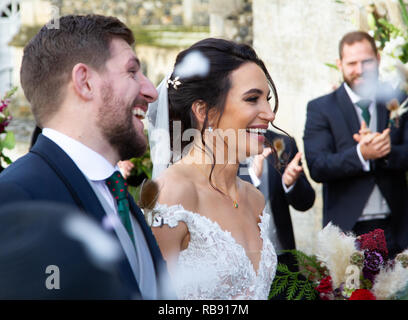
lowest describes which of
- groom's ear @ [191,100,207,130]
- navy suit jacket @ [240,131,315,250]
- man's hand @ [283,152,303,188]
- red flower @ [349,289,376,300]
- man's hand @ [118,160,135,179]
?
navy suit jacket @ [240,131,315,250]

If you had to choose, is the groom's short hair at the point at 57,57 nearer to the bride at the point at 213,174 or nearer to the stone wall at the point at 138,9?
the bride at the point at 213,174

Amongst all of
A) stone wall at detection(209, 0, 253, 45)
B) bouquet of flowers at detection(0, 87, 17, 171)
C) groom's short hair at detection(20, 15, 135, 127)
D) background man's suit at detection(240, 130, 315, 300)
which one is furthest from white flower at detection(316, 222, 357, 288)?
stone wall at detection(209, 0, 253, 45)

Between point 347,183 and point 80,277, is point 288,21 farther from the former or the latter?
point 80,277

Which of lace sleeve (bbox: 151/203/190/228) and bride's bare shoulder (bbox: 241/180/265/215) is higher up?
lace sleeve (bbox: 151/203/190/228)

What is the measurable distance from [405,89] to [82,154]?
362cm

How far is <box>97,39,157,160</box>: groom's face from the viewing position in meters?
1.94

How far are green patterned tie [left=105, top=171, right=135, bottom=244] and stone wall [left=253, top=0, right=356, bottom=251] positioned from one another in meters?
5.16

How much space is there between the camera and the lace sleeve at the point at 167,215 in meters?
2.73

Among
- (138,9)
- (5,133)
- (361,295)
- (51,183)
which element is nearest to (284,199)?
(5,133)

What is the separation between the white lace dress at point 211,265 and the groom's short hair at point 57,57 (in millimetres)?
975


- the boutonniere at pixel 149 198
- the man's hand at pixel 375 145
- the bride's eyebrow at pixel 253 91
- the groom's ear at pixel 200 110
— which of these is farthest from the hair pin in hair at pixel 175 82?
the man's hand at pixel 375 145

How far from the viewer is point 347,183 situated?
5000 millimetres

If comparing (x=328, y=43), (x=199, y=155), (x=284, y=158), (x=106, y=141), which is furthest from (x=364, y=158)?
(x=106, y=141)

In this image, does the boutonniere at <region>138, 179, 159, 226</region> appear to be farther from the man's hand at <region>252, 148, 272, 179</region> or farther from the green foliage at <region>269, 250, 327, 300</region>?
the man's hand at <region>252, 148, 272, 179</region>
